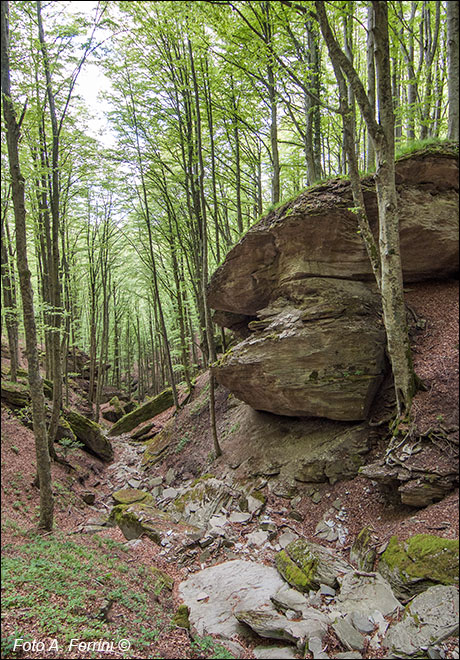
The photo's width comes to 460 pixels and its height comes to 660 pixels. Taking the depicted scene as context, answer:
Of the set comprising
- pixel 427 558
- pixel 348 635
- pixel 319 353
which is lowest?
pixel 348 635

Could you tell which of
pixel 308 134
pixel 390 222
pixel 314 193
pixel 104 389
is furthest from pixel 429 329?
pixel 104 389

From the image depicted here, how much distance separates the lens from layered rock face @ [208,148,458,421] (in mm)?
6770

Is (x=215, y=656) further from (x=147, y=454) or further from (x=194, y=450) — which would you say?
(x=147, y=454)

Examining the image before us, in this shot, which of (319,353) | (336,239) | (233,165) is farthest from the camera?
(233,165)

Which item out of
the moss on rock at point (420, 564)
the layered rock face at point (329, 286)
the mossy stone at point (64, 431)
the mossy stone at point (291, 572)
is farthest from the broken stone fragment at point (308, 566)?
the mossy stone at point (64, 431)

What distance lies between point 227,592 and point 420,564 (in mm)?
2788

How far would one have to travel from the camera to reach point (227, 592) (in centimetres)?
519

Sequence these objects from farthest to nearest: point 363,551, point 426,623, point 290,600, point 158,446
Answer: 1. point 158,446
2. point 363,551
3. point 290,600
4. point 426,623

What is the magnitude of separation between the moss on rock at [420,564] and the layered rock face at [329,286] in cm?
302

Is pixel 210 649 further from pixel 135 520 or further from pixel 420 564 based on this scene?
pixel 135 520

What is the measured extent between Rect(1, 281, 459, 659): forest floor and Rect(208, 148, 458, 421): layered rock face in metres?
0.95

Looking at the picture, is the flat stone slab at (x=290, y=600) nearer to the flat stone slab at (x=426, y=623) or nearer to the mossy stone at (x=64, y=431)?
the flat stone slab at (x=426, y=623)

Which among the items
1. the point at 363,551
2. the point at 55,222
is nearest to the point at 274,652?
the point at 363,551

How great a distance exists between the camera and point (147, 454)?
45.2ft
